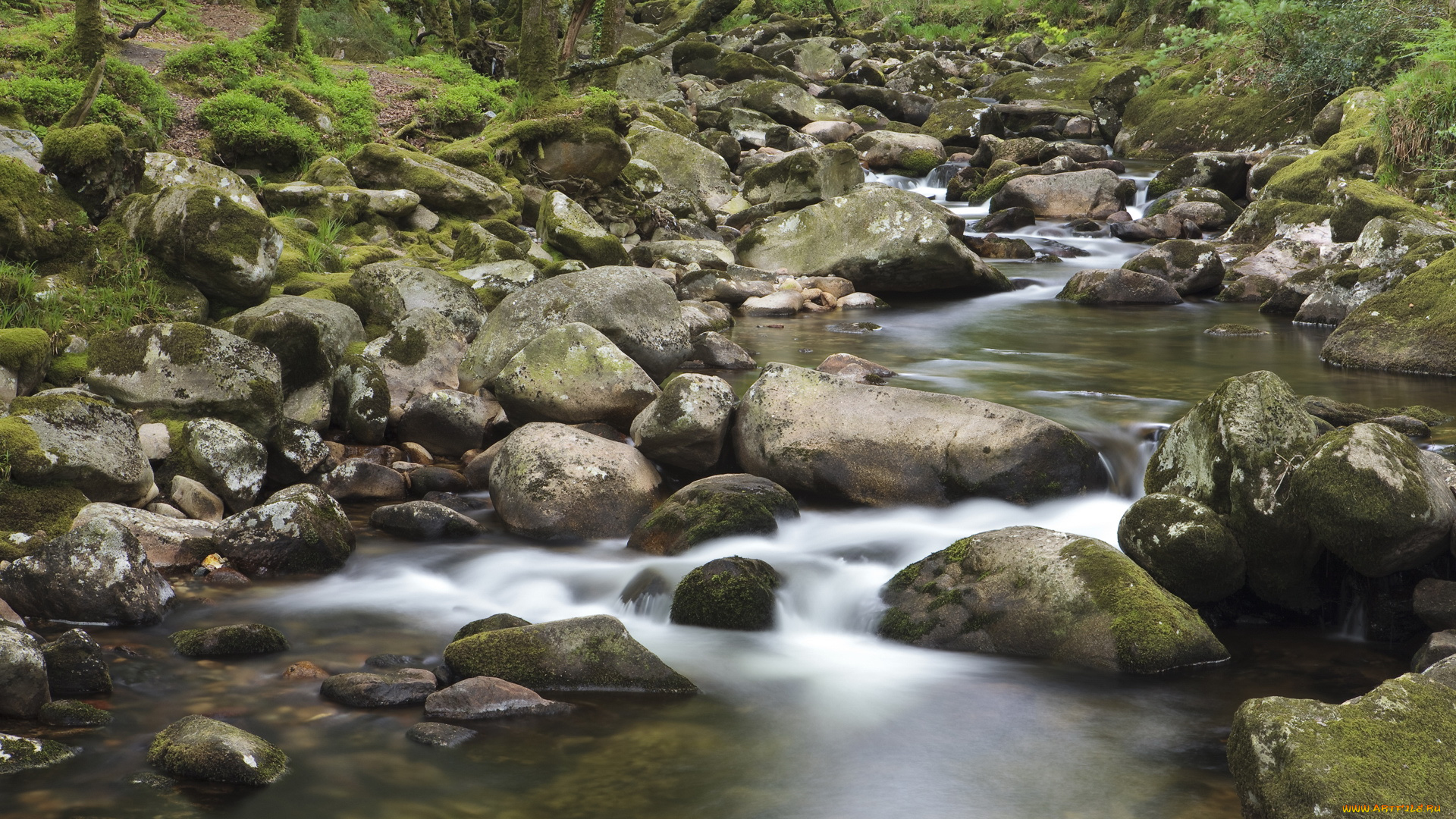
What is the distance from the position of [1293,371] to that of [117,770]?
949 centimetres

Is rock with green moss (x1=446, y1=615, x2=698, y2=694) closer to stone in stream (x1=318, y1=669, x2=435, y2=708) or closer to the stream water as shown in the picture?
the stream water

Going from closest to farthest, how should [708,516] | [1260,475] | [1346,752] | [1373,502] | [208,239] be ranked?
[1346,752] → [1373,502] → [1260,475] → [708,516] → [208,239]

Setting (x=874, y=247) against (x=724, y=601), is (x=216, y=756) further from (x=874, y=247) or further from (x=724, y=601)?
(x=874, y=247)

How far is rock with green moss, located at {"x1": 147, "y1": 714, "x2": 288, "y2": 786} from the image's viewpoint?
366 cm

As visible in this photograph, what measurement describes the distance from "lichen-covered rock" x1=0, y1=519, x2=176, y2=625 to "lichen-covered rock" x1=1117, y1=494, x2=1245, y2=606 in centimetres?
472

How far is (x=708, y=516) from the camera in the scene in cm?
614

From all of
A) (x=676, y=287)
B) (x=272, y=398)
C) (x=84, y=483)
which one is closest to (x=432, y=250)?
(x=676, y=287)

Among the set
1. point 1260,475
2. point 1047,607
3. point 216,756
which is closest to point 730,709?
point 1047,607

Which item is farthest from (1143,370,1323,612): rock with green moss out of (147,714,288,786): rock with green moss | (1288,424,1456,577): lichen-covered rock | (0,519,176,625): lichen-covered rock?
(0,519,176,625): lichen-covered rock

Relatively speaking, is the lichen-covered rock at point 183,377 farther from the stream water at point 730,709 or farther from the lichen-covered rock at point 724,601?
the lichen-covered rock at point 724,601

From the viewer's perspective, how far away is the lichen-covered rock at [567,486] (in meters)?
6.52

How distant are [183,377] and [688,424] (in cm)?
324

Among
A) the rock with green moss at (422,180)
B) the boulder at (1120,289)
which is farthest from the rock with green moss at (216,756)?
the boulder at (1120,289)

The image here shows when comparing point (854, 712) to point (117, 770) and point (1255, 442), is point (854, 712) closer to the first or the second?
point (1255, 442)
